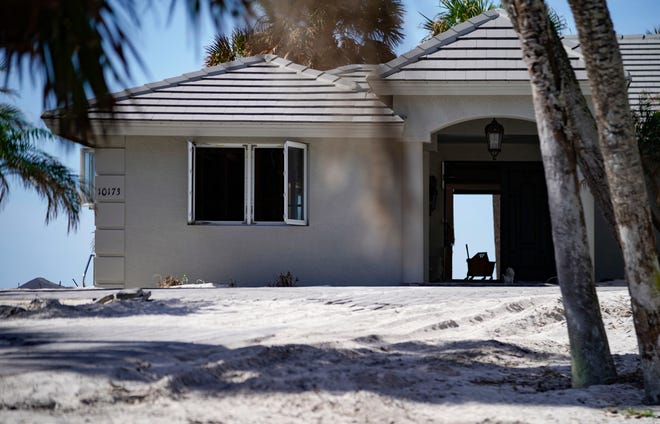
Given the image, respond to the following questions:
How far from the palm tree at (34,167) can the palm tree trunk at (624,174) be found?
28.0 ft

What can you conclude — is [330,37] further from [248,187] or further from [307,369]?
[307,369]

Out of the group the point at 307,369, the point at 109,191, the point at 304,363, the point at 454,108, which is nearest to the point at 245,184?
the point at 109,191

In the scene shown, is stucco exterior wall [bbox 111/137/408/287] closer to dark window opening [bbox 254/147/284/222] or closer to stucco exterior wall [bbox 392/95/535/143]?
dark window opening [bbox 254/147/284/222]

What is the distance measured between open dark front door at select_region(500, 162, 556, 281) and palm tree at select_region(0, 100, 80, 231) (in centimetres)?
931

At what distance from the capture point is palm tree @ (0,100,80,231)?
13047 mm

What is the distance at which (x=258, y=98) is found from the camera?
16.5m

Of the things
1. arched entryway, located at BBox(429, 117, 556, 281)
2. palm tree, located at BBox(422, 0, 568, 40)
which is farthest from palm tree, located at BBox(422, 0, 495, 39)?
arched entryway, located at BBox(429, 117, 556, 281)

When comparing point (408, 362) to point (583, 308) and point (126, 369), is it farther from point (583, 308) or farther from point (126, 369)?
point (126, 369)

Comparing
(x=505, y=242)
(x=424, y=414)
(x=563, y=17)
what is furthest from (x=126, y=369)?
(x=563, y=17)

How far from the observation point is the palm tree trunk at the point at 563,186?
6887 millimetres

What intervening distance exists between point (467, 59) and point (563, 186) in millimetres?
9317

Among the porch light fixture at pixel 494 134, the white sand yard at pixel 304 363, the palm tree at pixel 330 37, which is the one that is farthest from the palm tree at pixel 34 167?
the palm tree at pixel 330 37

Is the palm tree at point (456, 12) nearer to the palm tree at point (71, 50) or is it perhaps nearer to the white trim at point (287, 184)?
the white trim at point (287, 184)

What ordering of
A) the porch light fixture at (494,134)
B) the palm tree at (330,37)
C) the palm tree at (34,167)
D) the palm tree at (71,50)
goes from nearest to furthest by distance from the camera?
the palm tree at (71,50)
the palm tree at (34,167)
the porch light fixture at (494,134)
the palm tree at (330,37)
